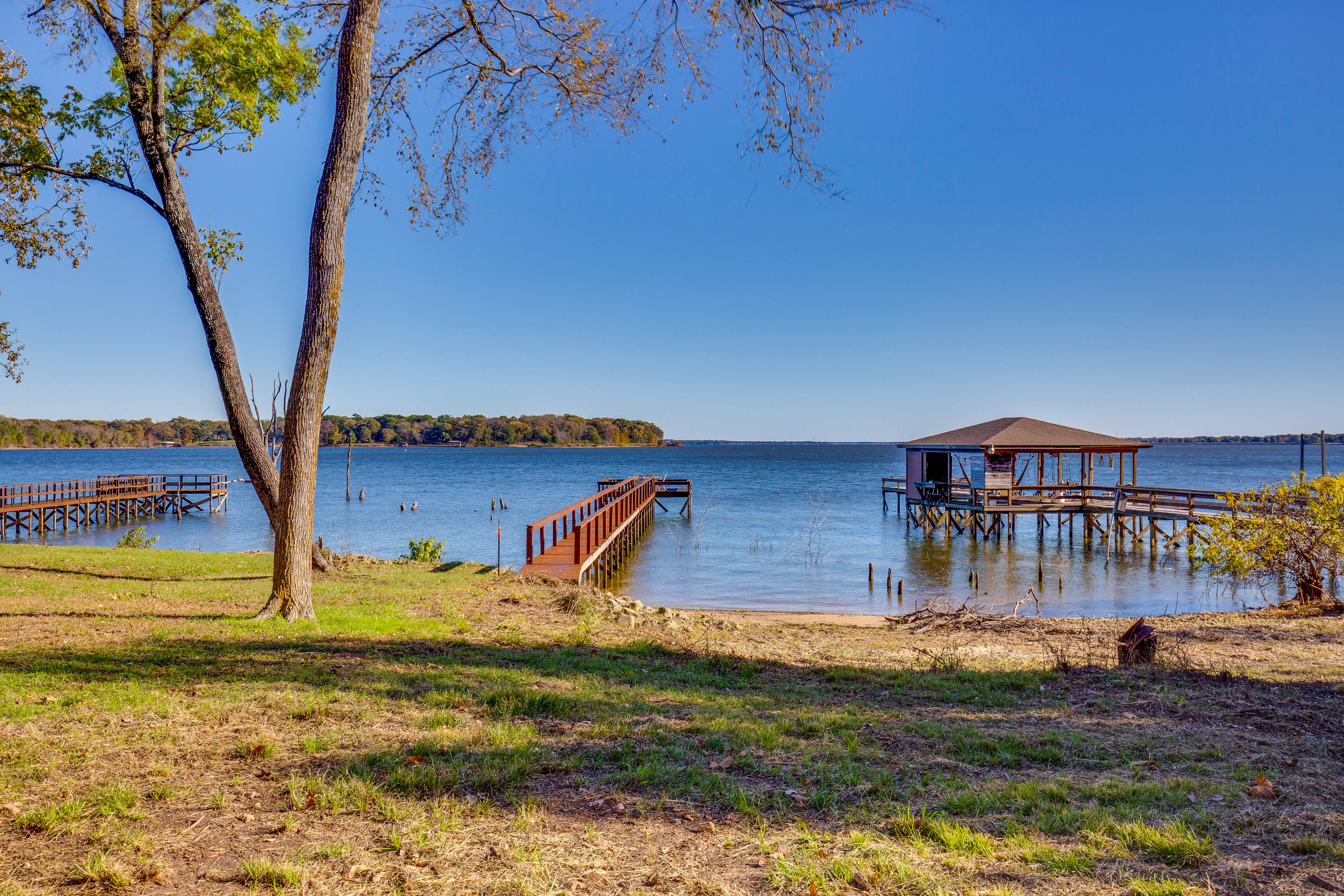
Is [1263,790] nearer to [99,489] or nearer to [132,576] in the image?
[132,576]

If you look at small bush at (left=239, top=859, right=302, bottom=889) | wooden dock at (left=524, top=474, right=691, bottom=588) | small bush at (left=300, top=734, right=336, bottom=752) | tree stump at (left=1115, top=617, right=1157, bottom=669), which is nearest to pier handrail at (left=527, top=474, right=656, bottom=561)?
wooden dock at (left=524, top=474, right=691, bottom=588)

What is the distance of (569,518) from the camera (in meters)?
37.1

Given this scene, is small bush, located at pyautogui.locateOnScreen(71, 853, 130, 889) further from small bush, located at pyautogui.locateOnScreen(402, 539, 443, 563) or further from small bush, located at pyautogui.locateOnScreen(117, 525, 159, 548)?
small bush, located at pyautogui.locateOnScreen(117, 525, 159, 548)

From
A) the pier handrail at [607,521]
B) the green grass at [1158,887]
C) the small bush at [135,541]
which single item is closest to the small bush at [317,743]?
the green grass at [1158,887]

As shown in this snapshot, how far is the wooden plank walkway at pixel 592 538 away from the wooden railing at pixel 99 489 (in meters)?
22.5

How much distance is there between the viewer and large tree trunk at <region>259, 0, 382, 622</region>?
316 inches

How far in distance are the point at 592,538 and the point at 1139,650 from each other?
523 inches

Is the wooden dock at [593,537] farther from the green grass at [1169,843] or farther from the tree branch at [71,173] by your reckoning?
the green grass at [1169,843]

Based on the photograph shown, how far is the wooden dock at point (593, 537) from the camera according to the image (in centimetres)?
1514

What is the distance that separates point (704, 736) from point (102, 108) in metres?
12.4

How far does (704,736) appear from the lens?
16.0 feet

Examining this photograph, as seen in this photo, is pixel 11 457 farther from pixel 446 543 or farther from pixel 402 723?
pixel 402 723

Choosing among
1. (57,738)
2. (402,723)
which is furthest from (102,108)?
(402,723)

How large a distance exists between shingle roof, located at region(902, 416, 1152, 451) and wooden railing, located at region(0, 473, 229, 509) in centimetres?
3949
